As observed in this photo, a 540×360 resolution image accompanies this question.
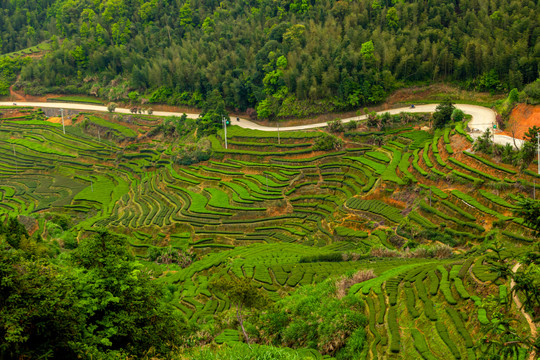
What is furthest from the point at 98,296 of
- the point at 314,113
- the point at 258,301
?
the point at 314,113

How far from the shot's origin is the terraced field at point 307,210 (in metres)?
26.4

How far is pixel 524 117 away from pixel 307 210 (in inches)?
859

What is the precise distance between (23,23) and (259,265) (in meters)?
108

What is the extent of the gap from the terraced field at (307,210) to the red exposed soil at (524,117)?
4.87 m

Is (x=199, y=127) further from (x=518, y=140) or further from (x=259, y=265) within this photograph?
(x=518, y=140)

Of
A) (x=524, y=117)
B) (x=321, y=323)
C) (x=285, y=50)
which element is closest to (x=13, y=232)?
(x=321, y=323)

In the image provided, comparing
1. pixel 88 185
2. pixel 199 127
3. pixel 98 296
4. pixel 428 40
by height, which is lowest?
pixel 88 185

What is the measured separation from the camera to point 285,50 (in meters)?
75.4

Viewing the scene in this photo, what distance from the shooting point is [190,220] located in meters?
53.8

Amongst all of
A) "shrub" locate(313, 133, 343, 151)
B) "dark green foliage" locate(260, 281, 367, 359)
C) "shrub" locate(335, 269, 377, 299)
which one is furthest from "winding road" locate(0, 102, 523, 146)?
"dark green foliage" locate(260, 281, 367, 359)

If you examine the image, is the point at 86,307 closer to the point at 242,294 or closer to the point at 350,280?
the point at 242,294

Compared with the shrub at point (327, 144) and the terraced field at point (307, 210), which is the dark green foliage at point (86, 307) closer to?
the terraced field at point (307, 210)

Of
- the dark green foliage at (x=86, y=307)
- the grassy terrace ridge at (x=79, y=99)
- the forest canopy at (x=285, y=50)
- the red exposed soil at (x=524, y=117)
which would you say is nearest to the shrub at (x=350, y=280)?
the dark green foliage at (x=86, y=307)

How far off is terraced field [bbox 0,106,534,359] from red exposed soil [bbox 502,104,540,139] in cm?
487
